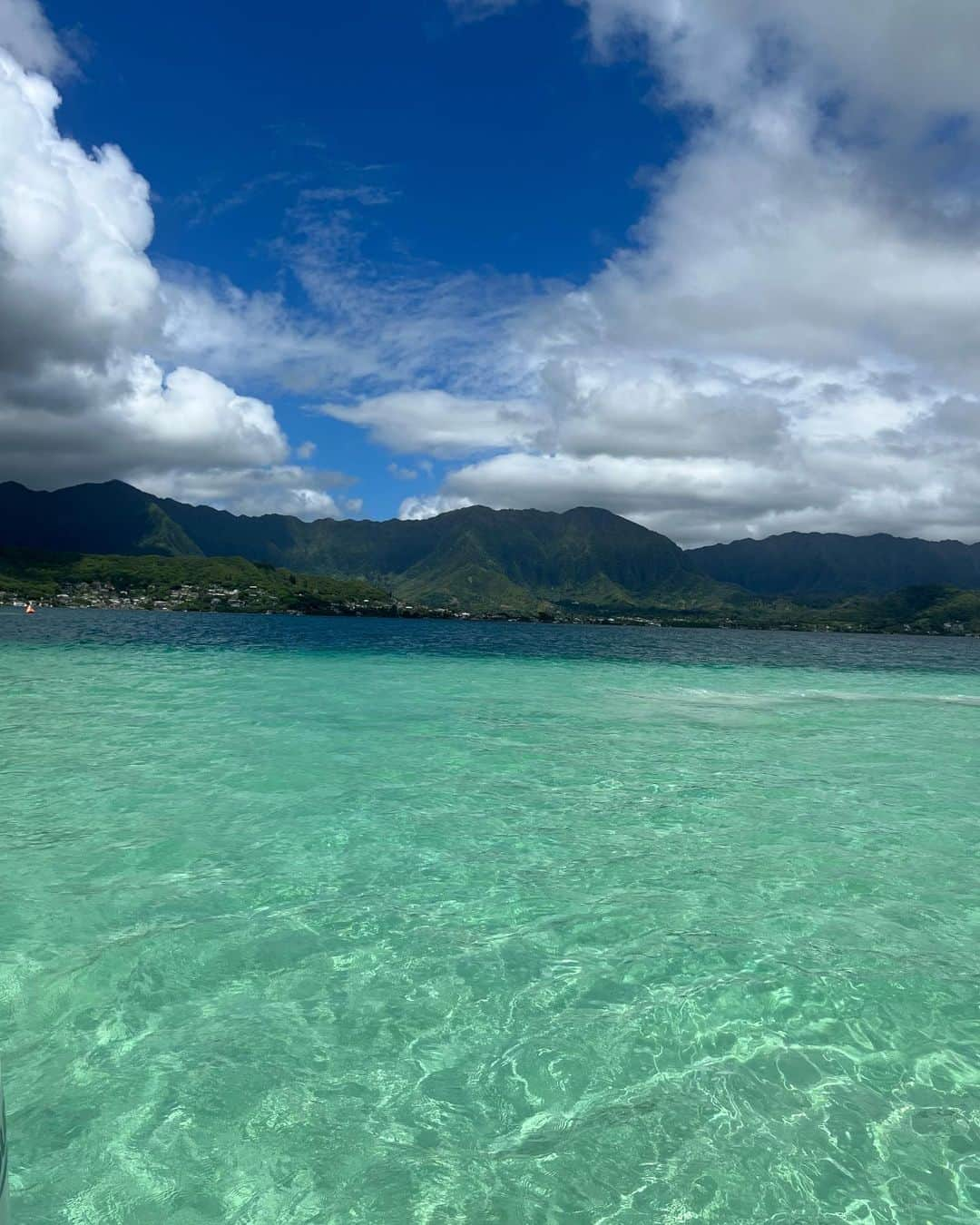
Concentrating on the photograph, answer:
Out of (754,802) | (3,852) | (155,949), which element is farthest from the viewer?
(754,802)

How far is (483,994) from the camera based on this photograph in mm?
9734

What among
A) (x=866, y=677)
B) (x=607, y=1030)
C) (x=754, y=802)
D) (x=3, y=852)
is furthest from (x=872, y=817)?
(x=866, y=677)

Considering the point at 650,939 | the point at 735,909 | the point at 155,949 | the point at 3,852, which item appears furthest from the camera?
the point at 3,852

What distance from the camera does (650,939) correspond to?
11516 mm

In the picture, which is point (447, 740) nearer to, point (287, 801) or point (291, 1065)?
point (287, 801)

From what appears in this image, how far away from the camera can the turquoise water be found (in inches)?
259

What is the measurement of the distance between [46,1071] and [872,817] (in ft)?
63.0

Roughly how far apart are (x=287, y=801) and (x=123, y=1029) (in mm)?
10675

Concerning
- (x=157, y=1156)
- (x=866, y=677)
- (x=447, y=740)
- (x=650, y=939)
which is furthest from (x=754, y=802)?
(x=866, y=677)

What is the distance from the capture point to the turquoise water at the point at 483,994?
6578 millimetres

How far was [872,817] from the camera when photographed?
63.3 feet

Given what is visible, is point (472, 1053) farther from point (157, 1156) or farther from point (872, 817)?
point (872, 817)

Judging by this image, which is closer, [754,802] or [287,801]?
[287,801]

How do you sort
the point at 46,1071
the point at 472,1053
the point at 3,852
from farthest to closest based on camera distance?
1. the point at 3,852
2. the point at 472,1053
3. the point at 46,1071
